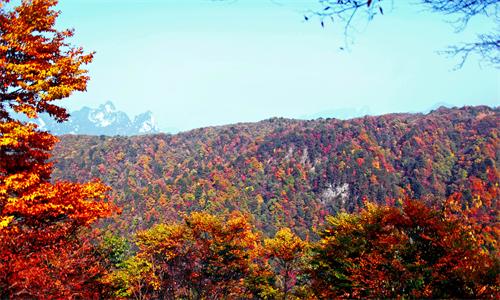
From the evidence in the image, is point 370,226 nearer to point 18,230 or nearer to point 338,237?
point 338,237

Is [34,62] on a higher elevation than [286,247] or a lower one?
higher

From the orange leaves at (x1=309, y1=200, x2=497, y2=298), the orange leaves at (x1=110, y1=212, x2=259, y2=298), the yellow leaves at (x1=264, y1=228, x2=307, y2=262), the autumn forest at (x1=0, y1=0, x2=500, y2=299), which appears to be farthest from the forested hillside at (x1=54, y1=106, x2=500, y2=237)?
the orange leaves at (x1=309, y1=200, x2=497, y2=298)

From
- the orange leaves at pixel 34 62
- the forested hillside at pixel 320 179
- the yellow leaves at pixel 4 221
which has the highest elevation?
the orange leaves at pixel 34 62

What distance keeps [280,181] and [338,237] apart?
503 ft

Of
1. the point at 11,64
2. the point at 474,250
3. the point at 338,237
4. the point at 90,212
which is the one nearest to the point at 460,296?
the point at 474,250

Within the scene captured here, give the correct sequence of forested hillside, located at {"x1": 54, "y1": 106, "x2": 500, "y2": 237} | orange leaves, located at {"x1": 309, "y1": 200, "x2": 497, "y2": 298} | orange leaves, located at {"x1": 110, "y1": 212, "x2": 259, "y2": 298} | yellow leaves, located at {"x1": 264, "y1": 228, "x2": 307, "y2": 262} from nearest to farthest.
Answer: orange leaves, located at {"x1": 309, "y1": 200, "x2": 497, "y2": 298} < orange leaves, located at {"x1": 110, "y1": 212, "x2": 259, "y2": 298} < yellow leaves, located at {"x1": 264, "y1": 228, "x2": 307, "y2": 262} < forested hillside, located at {"x1": 54, "y1": 106, "x2": 500, "y2": 237}

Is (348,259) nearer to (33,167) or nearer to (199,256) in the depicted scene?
(33,167)

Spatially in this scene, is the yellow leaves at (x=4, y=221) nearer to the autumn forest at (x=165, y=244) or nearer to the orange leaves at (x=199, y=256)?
the autumn forest at (x=165, y=244)

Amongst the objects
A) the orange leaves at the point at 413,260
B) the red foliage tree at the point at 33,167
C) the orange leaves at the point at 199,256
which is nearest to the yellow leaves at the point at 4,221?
the red foliage tree at the point at 33,167

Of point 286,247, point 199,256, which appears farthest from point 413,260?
point 199,256

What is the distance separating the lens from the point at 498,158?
160m

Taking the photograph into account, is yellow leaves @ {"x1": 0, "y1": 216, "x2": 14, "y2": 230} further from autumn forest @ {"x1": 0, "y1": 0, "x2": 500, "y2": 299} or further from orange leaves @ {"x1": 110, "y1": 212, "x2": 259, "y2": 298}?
orange leaves @ {"x1": 110, "y1": 212, "x2": 259, "y2": 298}

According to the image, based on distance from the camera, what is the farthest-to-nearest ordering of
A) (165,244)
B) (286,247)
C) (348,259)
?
(286,247)
(165,244)
(348,259)

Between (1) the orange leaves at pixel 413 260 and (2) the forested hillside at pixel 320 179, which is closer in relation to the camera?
(1) the orange leaves at pixel 413 260
